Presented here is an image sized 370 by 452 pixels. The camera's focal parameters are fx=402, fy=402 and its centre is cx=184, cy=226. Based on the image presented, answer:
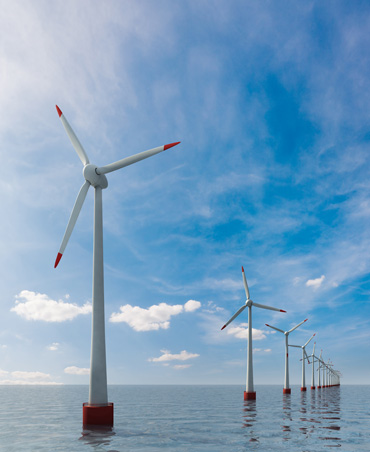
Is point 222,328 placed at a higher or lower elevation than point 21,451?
higher

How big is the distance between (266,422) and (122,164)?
2687cm

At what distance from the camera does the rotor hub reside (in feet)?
112

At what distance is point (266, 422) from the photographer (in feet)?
121

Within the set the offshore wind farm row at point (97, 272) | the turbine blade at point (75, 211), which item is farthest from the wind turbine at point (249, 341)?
the turbine blade at point (75, 211)

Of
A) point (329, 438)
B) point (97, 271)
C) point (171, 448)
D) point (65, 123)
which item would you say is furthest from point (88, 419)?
point (65, 123)

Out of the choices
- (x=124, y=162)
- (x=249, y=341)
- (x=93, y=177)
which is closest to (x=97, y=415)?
(x=93, y=177)

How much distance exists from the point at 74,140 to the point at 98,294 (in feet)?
54.7

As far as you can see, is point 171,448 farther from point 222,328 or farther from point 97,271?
point 222,328

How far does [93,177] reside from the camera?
34250mm

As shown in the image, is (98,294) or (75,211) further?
(75,211)

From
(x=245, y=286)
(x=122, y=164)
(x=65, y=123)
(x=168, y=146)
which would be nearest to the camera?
(x=168, y=146)

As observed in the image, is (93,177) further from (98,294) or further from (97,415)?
(97,415)

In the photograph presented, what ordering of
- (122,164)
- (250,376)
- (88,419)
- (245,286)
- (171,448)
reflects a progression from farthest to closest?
1. (245,286)
2. (250,376)
3. (122,164)
4. (88,419)
5. (171,448)

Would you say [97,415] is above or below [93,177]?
below
